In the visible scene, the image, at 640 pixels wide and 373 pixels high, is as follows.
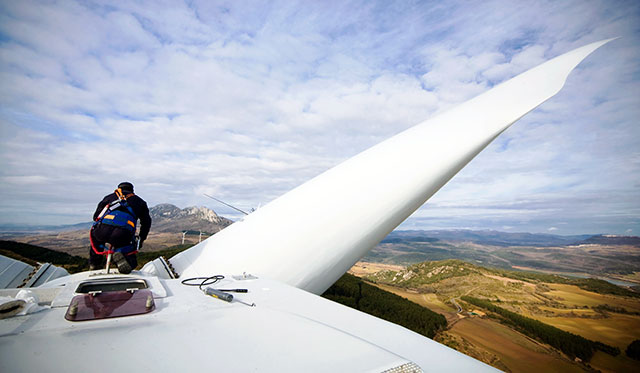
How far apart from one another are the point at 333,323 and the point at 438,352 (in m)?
0.68

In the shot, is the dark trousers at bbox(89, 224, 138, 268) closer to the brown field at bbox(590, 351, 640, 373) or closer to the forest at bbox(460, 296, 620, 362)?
the forest at bbox(460, 296, 620, 362)

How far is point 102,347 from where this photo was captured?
4.09 ft

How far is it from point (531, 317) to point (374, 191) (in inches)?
279

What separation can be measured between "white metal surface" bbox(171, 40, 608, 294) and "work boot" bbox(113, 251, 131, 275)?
1.08 m

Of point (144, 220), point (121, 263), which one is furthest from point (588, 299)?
point (144, 220)

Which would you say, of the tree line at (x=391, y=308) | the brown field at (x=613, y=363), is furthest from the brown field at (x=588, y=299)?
the tree line at (x=391, y=308)

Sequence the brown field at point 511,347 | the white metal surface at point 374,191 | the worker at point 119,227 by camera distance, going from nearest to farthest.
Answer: the white metal surface at point 374,191
the worker at point 119,227
the brown field at point 511,347

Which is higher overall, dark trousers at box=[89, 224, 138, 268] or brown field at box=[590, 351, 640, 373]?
dark trousers at box=[89, 224, 138, 268]

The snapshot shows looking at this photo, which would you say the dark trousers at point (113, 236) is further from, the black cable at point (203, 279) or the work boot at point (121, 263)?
the black cable at point (203, 279)

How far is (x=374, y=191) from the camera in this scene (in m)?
3.03

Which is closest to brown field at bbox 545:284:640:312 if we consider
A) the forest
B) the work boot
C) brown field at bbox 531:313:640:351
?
brown field at bbox 531:313:640:351

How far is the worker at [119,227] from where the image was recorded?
3.37 meters

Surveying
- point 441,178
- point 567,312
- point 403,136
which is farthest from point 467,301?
point 403,136

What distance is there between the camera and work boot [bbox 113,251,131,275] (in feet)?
10.2
